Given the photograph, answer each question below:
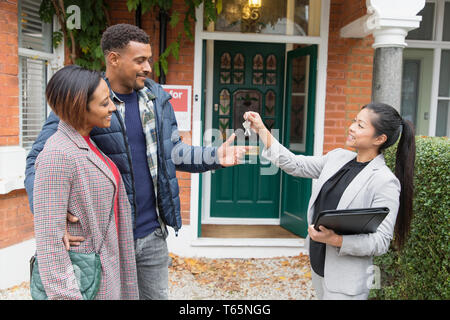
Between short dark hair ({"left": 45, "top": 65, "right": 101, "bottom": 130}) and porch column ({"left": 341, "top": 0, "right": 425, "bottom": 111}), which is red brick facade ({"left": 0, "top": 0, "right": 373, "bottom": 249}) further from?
short dark hair ({"left": 45, "top": 65, "right": 101, "bottom": 130})

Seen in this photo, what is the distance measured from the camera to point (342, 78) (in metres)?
5.21

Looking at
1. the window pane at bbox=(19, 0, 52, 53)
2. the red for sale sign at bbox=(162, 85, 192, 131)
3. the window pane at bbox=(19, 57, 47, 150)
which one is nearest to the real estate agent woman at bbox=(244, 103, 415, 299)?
the red for sale sign at bbox=(162, 85, 192, 131)

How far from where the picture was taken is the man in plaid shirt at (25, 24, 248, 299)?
2.12m

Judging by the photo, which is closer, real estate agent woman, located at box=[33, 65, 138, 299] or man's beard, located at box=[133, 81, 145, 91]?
real estate agent woman, located at box=[33, 65, 138, 299]


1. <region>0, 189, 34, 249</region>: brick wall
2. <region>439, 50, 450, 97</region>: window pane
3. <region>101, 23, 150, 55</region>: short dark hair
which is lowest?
<region>0, 189, 34, 249</region>: brick wall

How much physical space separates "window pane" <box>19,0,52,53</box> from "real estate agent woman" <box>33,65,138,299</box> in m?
3.15

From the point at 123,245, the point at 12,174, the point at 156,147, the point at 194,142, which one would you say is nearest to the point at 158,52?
the point at 194,142

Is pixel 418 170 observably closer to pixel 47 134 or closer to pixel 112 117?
pixel 112 117

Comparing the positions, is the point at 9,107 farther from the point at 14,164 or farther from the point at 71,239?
the point at 71,239

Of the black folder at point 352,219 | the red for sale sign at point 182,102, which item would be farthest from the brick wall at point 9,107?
the black folder at point 352,219

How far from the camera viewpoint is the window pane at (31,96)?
4461 mm

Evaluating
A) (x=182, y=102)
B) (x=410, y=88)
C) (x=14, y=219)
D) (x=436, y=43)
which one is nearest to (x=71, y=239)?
(x=14, y=219)

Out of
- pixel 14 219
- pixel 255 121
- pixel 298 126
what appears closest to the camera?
pixel 255 121

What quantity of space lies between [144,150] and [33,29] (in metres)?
3.16
